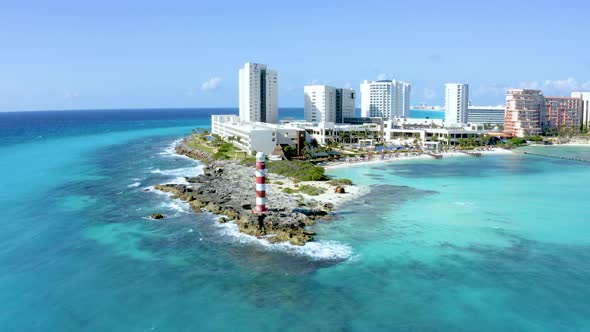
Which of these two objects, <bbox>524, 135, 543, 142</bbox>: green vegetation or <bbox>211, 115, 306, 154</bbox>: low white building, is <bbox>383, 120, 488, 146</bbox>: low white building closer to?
<bbox>524, 135, 543, 142</bbox>: green vegetation

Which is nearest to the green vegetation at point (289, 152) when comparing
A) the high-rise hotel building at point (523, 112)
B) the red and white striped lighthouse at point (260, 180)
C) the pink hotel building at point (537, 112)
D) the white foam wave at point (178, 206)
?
the white foam wave at point (178, 206)

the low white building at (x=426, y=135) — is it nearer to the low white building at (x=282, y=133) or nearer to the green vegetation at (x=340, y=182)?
the low white building at (x=282, y=133)

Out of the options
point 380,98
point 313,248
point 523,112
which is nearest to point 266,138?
point 313,248

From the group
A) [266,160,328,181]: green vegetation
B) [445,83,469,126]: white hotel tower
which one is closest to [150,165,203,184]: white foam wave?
[266,160,328,181]: green vegetation

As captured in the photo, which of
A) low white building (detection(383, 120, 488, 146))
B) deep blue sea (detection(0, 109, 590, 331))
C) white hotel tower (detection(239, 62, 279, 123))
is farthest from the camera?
white hotel tower (detection(239, 62, 279, 123))

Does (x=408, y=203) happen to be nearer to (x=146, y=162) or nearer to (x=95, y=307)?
(x=95, y=307)

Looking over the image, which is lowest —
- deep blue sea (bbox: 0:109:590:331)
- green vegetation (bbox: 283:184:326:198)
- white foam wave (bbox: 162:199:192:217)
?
deep blue sea (bbox: 0:109:590:331)
